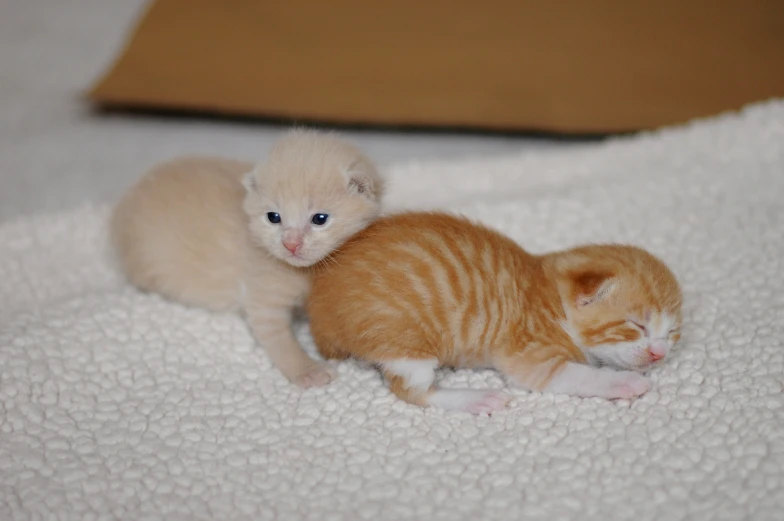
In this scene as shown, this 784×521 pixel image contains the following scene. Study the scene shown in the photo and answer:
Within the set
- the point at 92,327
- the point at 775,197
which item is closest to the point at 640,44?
the point at 775,197

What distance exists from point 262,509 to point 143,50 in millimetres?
1924

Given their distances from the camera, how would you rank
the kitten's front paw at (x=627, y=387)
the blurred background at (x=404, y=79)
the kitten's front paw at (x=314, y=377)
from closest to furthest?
the kitten's front paw at (x=627, y=387), the kitten's front paw at (x=314, y=377), the blurred background at (x=404, y=79)

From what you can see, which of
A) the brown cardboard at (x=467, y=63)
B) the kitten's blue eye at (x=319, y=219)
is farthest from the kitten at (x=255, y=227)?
the brown cardboard at (x=467, y=63)

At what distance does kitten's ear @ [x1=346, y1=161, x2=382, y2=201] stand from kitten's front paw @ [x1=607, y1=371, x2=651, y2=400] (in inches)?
20.7

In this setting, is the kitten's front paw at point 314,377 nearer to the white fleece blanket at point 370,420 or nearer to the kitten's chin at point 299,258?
the white fleece blanket at point 370,420

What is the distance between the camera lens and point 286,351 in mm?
1501

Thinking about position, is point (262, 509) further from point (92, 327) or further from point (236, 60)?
point (236, 60)

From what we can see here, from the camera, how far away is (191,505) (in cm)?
116

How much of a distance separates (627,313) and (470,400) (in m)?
0.29

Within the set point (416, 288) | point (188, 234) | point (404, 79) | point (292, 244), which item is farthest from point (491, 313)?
point (404, 79)

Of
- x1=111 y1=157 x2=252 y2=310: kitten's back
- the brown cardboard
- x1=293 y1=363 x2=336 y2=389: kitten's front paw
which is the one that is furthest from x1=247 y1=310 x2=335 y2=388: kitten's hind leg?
the brown cardboard

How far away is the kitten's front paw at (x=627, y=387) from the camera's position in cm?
133

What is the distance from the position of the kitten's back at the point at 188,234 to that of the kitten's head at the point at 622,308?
65 centimetres

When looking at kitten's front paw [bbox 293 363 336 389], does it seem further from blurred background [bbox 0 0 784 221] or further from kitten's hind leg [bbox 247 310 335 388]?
blurred background [bbox 0 0 784 221]
